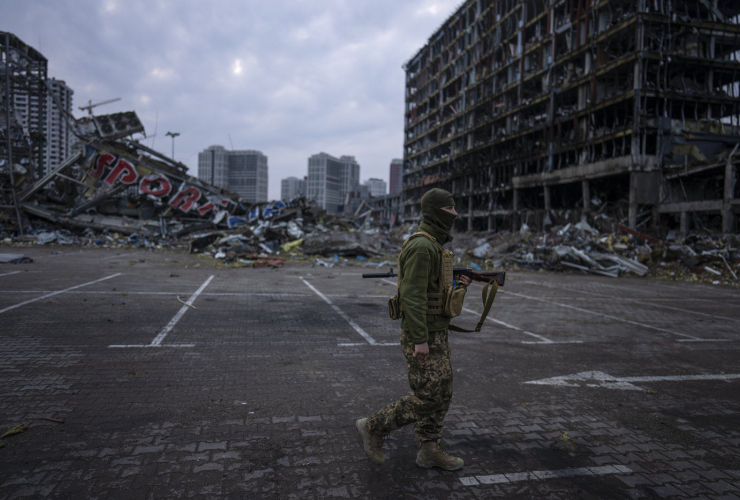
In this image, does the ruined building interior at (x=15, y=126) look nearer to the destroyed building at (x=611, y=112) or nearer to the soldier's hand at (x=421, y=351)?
the soldier's hand at (x=421, y=351)

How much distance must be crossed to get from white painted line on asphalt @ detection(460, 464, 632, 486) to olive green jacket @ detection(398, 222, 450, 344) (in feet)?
3.34

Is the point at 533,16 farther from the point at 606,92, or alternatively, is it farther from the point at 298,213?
the point at 298,213

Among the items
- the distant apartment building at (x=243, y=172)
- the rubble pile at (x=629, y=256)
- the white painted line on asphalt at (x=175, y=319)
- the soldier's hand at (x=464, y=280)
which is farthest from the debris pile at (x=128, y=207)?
the distant apartment building at (x=243, y=172)

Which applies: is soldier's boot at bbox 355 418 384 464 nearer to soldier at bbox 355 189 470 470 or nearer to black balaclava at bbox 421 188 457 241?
soldier at bbox 355 189 470 470

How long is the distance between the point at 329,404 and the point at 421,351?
1.72 metres

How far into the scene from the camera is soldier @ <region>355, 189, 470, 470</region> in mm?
2904

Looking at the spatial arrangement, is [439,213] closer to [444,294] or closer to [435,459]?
[444,294]

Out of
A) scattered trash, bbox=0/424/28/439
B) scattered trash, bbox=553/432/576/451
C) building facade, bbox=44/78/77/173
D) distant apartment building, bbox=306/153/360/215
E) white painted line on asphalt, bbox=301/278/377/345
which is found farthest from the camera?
distant apartment building, bbox=306/153/360/215

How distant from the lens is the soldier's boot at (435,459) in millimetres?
3047

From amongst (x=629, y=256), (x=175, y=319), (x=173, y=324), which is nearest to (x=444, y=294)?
(x=173, y=324)

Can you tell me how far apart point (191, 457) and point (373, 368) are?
8.56 feet

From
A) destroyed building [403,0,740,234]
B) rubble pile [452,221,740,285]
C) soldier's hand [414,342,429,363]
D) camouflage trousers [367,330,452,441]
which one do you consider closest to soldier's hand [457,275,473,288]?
camouflage trousers [367,330,452,441]

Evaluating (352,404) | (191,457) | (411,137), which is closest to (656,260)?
(352,404)

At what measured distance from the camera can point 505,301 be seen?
11.4 meters
